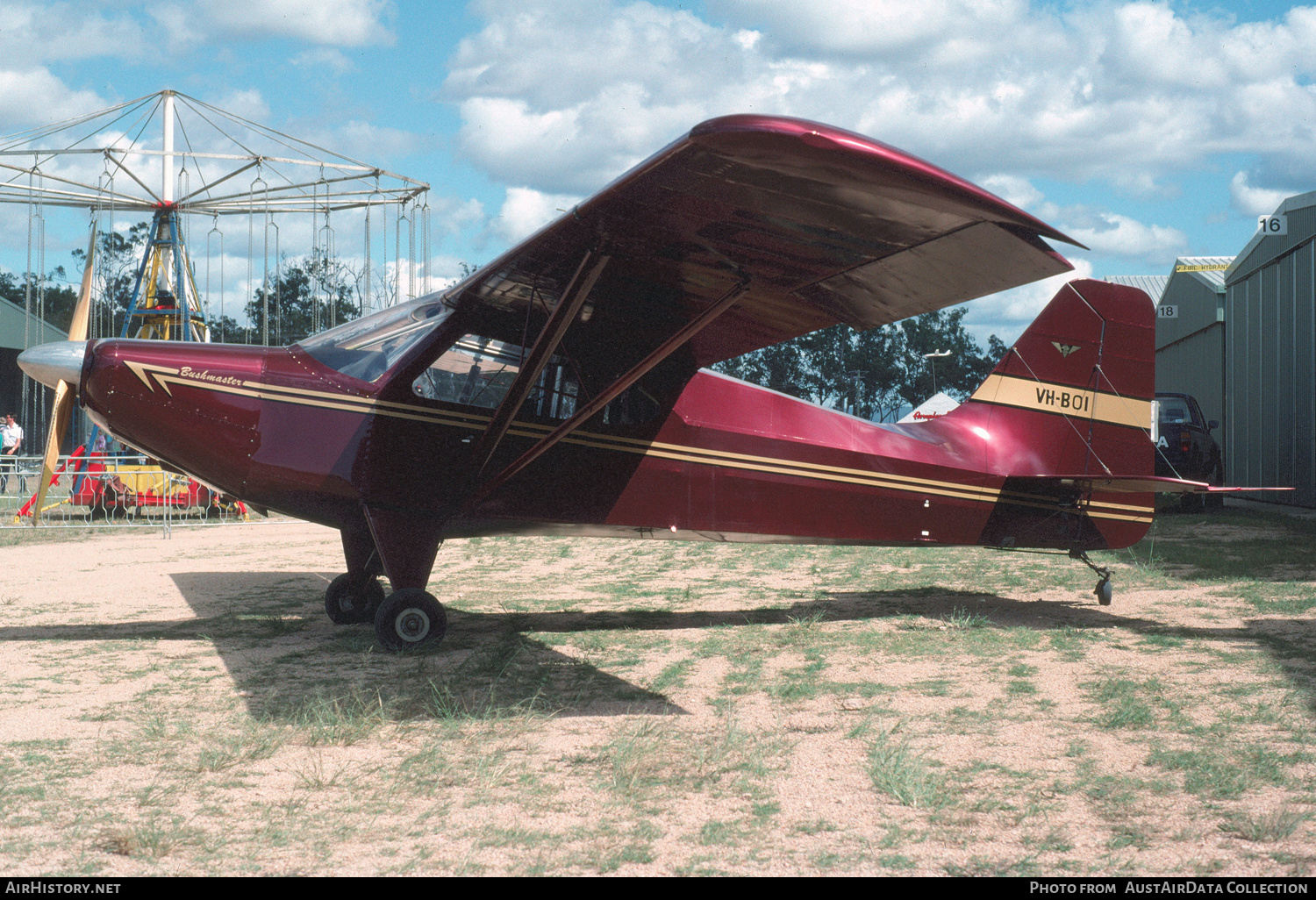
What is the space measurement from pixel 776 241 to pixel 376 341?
3053 millimetres

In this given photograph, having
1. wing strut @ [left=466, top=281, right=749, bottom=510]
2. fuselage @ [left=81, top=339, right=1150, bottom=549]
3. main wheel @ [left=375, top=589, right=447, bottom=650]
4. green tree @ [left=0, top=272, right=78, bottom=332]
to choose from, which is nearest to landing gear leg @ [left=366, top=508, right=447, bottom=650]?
main wheel @ [left=375, top=589, right=447, bottom=650]

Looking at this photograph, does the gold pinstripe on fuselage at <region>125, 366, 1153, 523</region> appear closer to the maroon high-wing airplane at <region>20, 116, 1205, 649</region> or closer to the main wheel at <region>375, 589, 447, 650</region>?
the maroon high-wing airplane at <region>20, 116, 1205, 649</region>

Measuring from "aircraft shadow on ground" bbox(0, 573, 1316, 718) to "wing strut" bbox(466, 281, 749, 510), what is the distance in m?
1.17

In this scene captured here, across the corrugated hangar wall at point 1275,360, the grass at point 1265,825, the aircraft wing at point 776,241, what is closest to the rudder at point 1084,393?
the aircraft wing at point 776,241

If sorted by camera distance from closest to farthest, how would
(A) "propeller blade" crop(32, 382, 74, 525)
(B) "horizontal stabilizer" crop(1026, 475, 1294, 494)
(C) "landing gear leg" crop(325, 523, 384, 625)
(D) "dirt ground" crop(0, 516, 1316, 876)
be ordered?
1. (D) "dirt ground" crop(0, 516, 1316, 876)
2. (B) "horizontal stabilizer" crop(1026, 475, 1294, 494)
3. (A) "propeller blade" crop(32, 382, 74, 525)
4. (C) "landing gear leg" crop(325, 523, 384, 625)

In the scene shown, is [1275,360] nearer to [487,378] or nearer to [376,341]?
[487,378]

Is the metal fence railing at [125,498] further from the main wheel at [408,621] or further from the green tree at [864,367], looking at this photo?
the green tree at [864,367]

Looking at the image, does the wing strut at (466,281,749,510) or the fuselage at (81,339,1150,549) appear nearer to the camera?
the wing strut at (466,281,749,510)

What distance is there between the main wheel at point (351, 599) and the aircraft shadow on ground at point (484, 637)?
17 cm

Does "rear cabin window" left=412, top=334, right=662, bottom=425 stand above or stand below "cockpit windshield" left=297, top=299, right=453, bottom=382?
below

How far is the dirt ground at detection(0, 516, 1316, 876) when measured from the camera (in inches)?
127

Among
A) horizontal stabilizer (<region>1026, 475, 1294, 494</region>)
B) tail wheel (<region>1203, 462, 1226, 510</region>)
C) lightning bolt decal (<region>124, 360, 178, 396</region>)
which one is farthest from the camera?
tail wheel (<region>1203, 462, 1226, 510</region>)

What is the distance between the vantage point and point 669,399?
285 inches
